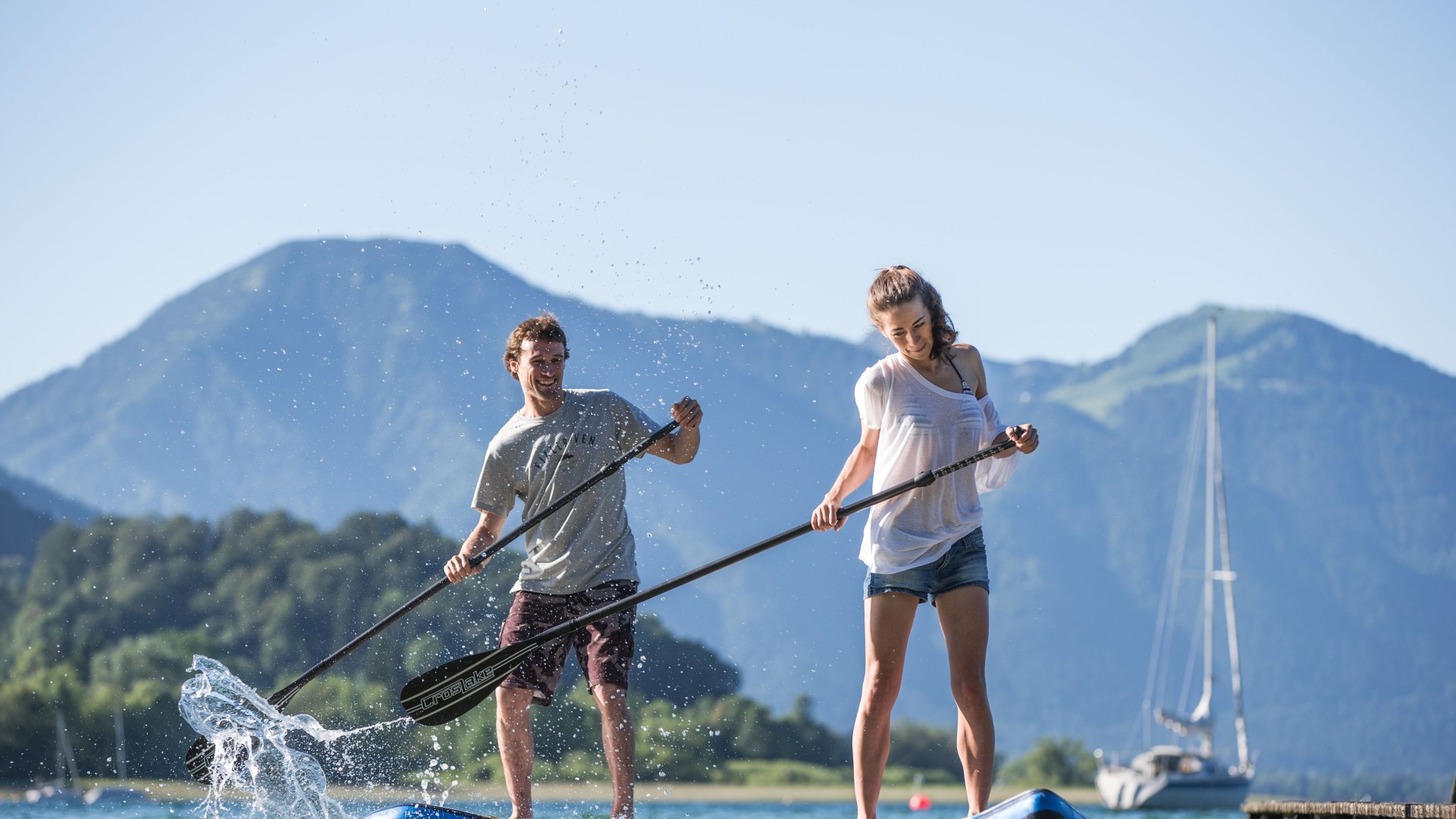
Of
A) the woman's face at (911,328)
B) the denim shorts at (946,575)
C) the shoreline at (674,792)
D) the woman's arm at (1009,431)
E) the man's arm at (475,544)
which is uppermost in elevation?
the woman's face at (911,328)

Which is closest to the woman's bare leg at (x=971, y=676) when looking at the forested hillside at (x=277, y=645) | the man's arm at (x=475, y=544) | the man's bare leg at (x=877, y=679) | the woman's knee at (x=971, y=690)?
the woman's knee at (x=971, y=690)

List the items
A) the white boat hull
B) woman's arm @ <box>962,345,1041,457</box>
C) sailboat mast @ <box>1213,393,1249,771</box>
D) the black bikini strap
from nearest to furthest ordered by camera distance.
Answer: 1. woman's arm @ <box>962,345,1041,457</box>
2. the black bikini strap
3. sailboat mast @ <box>1213,393,1249,771</box>
4. the white boat hull

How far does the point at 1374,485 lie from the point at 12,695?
14018 cm

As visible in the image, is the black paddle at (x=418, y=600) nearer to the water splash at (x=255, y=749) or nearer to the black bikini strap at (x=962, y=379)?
the water splash at (x=255, y=749)

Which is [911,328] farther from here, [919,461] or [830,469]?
[830,469]

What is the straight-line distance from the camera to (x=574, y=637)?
5.62 metres

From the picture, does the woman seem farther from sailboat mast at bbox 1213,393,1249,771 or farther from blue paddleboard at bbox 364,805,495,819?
sailboat mast at bbox 1213,393,1249,771

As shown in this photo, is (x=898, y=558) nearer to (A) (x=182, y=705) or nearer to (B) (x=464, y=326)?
(A) (x=182, y=705)

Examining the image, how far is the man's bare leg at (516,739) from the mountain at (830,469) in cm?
11124

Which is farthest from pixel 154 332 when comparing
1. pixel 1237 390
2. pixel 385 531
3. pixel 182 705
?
pixel 182 705

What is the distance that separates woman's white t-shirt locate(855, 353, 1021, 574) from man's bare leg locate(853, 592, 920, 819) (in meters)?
0.13

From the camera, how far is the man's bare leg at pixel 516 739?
5.53 m

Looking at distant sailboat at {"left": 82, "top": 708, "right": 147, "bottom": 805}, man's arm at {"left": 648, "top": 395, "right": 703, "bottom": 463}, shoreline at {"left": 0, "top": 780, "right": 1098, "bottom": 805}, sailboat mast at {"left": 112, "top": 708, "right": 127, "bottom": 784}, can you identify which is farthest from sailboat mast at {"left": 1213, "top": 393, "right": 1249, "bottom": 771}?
man's arm at {"left": 648, "top": 395, "right": 703, "bottom": 463}

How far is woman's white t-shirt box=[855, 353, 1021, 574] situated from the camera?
16.3 feet
